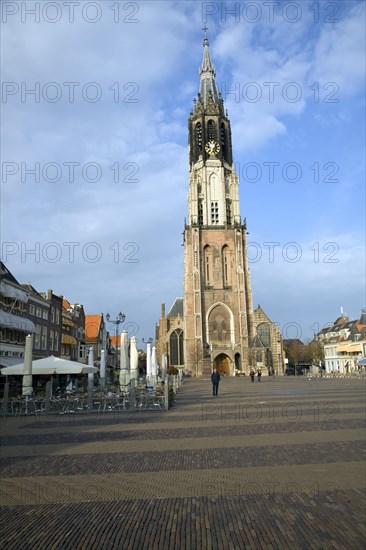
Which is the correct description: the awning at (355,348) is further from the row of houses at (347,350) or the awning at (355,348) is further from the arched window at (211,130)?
the arched window at (211,130)

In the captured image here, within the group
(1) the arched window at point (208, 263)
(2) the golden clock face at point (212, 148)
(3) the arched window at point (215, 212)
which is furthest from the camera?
(2) the golden clock face at point (212, 148)

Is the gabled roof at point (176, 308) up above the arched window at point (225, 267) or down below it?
below

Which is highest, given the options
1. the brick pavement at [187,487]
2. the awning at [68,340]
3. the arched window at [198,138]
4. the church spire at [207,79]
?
the church spire at [207,79]

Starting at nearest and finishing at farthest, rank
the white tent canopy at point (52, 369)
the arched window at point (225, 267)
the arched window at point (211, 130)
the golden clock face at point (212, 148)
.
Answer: the white tent canopy at point (52, 369)
the arched window at point (225, 267)
the golden clock face at point (212, 148)
the arched window at point (211, 130)

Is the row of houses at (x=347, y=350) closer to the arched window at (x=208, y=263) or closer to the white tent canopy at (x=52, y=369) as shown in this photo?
the arched window at (x=208, y=263)

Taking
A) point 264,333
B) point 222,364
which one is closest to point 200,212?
point 264,333

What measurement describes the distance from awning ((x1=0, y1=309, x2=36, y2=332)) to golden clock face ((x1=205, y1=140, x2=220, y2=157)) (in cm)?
5004

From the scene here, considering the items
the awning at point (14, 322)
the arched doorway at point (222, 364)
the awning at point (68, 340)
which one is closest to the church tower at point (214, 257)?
the arched doorway at point (222, 364)

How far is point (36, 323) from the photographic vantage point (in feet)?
132

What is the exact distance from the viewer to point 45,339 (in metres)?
41.9

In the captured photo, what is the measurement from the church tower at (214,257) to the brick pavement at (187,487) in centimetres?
5160

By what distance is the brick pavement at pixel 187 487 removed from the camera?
4.91 meters

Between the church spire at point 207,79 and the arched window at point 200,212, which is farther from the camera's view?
the church spire at point 207,79

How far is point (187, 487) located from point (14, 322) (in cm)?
2796
